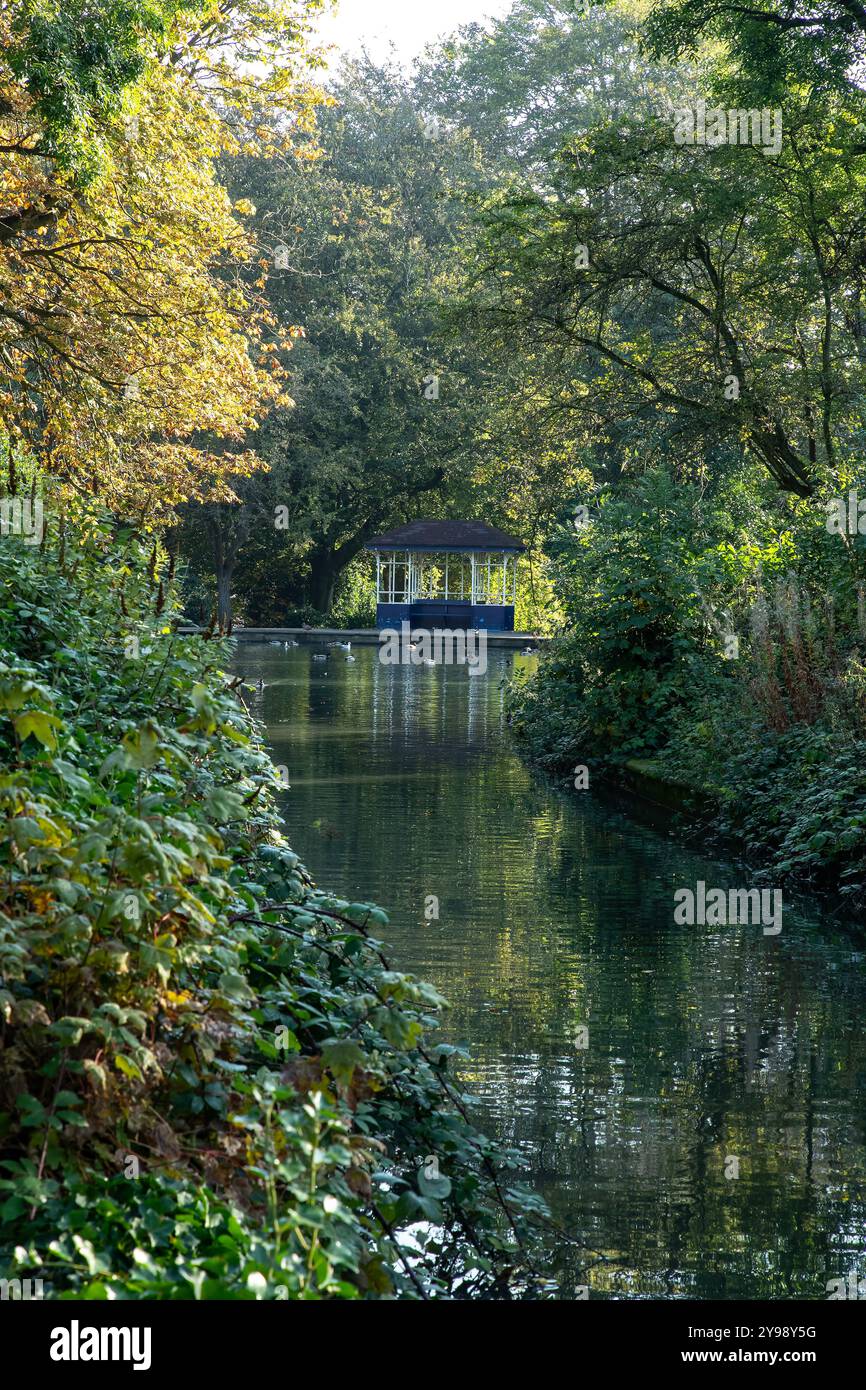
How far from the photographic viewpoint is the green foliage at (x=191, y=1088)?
3.34m

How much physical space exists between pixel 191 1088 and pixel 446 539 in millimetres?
49378

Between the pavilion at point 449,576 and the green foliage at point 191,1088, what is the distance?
4781 centimetres

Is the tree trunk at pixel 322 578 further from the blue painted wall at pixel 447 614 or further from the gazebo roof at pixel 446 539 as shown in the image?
the gazebo roof at pixel 446 539

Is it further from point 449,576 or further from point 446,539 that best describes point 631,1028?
point 449,576

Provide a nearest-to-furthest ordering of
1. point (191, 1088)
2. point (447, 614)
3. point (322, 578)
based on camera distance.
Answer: point (191, 1088), point (447, 614), point (322, 578)

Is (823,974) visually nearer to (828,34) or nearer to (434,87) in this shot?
(828,34)

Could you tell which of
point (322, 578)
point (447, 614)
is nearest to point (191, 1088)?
point (447, 614)

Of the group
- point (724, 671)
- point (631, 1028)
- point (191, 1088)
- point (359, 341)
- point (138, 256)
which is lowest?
point (631, 1028)

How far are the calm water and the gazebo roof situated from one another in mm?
37466

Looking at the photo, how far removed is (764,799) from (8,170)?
13.6 meters

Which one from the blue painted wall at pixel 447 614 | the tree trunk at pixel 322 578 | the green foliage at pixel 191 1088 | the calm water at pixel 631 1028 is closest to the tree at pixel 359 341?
the tree trunk at pixel 322 578

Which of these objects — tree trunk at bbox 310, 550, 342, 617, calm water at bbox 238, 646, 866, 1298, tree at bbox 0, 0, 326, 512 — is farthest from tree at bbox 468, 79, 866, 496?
tree trunk at bbox 310, 550, 342, 617

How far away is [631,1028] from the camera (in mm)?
7344

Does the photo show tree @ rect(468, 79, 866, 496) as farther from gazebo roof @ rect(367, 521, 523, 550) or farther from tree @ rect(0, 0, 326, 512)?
gazebo roof @ rect(367, 521, 523, 550)
